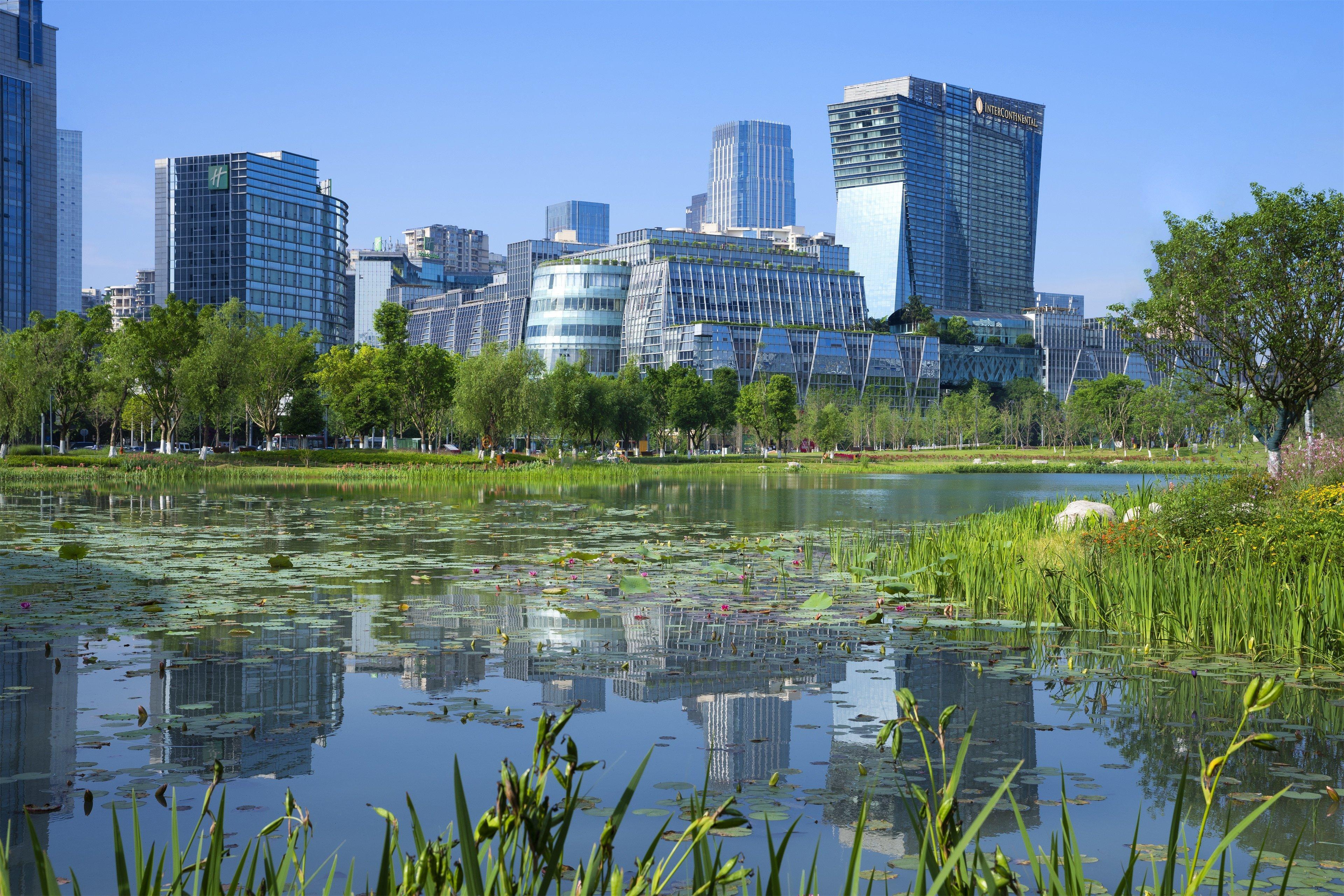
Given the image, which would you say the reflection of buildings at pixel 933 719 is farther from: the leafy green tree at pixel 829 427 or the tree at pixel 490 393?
the leafy green tree at pixel 829 427

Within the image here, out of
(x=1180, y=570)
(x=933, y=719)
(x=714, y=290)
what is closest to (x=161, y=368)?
(x=1180, y=570)

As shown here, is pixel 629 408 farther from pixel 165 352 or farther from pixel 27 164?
pixel 27 164

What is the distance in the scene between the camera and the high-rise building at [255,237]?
15712 centimetres

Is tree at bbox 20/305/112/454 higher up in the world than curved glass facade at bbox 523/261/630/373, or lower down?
lower down

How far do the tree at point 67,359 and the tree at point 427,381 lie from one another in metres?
18.6

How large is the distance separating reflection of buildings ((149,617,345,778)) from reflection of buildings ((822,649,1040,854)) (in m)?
3.33

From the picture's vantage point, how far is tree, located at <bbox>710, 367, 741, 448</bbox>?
334 ft

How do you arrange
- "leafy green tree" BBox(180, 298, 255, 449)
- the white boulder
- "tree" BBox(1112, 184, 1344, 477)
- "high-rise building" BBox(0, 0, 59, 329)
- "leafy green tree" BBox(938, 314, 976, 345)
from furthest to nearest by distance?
"leafy green tree" BBox(938, 314, 976, 345) → "high-rise building" BBox(0, 0, 59, 329) → "leafy green tree" BBox(180, 298, 255, 449) → "tree" BBox(1112, 184, 1344, 477) → the white boulder

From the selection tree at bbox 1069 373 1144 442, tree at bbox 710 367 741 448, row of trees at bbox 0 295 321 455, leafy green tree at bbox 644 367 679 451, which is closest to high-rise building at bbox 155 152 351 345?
tree at bbox 710 367 741 448

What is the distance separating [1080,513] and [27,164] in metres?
167

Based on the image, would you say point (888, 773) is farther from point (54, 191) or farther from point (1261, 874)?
point (54, 191)

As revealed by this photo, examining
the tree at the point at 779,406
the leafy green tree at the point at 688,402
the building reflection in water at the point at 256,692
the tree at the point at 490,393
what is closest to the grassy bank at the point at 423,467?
the tree at the point at 490,393

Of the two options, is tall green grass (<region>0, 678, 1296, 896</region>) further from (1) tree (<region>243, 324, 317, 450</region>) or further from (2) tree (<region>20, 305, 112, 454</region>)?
(1) tree (<region>243, 324, 317, 450</region>)

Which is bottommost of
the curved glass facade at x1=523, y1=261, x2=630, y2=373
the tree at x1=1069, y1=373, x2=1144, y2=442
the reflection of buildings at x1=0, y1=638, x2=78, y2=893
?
the reflection of buildings at x1=0, y1=638, x2=78, y2=893
